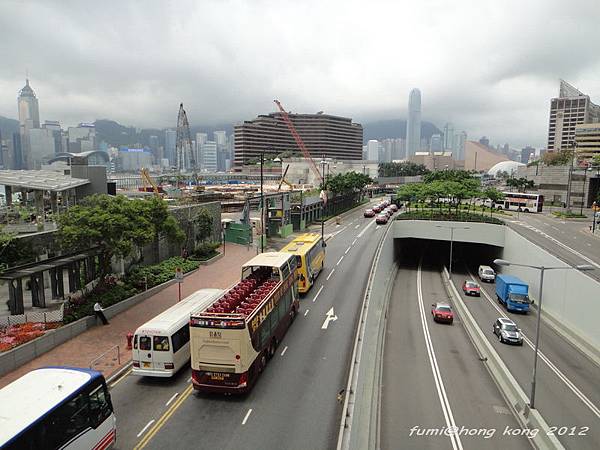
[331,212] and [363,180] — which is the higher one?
[363,180]

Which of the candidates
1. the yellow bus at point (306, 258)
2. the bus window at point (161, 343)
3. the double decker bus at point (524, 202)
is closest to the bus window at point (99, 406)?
the bus window at point (161, 343)

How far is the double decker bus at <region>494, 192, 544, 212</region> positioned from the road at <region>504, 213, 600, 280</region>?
1633 cm

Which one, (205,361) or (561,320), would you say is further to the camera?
(561,320)

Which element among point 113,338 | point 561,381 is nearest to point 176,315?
point 113,338

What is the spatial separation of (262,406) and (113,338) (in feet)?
38.8

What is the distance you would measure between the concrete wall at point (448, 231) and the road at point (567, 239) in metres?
2.64

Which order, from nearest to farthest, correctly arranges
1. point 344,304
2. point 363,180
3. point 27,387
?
point 27,387
point 344,304
point 363,180

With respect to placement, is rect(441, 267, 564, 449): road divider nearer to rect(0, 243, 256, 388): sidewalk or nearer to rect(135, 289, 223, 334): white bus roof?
rect(135, 289, 223, 334): white bus roof

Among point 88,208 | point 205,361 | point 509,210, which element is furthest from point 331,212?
point 205,361

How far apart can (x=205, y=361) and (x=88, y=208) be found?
1611 centimetres

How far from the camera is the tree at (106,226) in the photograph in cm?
2747

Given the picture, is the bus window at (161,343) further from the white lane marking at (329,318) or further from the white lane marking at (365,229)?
the white lane marking at (365,229)

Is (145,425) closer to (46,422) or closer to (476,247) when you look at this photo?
(46,422)

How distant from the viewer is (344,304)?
34.4 metres
